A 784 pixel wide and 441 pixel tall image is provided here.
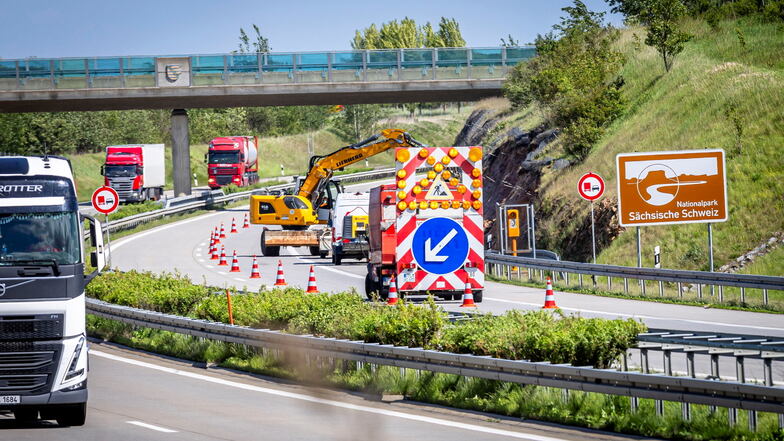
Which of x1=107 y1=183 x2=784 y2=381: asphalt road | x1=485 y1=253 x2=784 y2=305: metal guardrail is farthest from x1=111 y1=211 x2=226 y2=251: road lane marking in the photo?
x1=485 y1=253 x2=784 y2=305: metal guardrail

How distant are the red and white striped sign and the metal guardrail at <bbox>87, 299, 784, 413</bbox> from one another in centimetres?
533

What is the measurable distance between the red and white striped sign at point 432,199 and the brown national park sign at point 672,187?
7118 mm

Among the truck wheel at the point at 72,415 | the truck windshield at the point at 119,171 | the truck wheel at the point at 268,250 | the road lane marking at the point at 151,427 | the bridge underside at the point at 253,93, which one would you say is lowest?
the road lane marking at the point at 151,427

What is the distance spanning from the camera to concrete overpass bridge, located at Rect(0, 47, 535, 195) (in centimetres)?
5900

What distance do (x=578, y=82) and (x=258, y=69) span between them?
19.8 meters

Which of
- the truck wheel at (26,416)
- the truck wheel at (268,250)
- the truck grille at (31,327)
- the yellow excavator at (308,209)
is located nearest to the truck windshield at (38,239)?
the truck grille at (31,327)

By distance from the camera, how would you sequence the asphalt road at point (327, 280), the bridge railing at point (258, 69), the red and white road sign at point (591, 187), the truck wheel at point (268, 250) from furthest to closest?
the bridge railing at point (258, 69) < the truck wheel at point (268, 250) < the red and white road sign at point (591, 187) < the asphalt road at point (327, 280)

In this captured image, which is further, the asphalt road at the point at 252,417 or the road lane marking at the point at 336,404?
the asphalt road at the point at 252,417

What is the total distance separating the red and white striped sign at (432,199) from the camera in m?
22.1

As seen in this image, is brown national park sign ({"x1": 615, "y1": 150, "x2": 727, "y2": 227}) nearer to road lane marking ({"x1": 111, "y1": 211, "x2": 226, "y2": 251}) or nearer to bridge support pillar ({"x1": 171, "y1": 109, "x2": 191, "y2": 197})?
road lane marking ({"x1": 111, "y1": 211, "x2": 226, "y2": 251})

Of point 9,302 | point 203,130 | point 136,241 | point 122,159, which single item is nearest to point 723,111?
point 136,241

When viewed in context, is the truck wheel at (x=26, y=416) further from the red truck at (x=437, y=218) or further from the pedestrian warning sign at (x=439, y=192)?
the pedestrian warning sign at (x=439, y=192)

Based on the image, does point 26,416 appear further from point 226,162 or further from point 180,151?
point 226,162

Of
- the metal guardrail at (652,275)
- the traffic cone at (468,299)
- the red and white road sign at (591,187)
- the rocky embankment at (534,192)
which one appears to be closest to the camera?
the traffic cone at (468,299)
